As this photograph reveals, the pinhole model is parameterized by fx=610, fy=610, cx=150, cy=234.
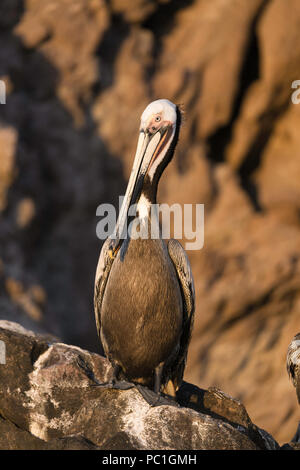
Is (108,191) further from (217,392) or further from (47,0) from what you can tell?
(217,392)

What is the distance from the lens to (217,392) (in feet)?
14.0

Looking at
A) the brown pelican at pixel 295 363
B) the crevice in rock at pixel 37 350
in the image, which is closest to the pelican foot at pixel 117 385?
the crevice in rock at pixel 37 350

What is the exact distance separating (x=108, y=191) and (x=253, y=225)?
7.42ft

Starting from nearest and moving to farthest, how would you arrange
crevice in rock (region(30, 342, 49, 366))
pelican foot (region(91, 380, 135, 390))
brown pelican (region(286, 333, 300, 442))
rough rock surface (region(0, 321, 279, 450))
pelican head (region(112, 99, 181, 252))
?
rough rock surface (region(0, 321, 279, 450)) < pelican foot (region(91, 380, 135, 390)) < crevice in rock (region(30, 342, 49, 366)) < pelican head (region(112, 99, 181, 252)) < brown pelican (region(286, 333, 300, 442))

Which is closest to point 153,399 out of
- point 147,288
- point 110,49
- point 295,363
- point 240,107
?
point 147,288

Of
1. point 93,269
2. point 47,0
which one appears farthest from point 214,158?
point 47,0

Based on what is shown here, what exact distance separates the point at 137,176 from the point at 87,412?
158cm

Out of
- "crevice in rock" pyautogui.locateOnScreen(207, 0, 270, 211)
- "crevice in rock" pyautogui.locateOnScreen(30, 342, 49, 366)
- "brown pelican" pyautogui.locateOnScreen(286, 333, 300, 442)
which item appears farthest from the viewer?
"crevice in rock" pyautogui.locateOnScreen(207, 0, 270, 211)

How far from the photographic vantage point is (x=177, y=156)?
8.95 meters

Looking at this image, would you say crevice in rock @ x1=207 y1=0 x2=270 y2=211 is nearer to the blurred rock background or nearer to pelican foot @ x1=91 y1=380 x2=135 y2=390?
the blurred rock background

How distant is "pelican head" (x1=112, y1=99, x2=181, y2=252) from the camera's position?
4.16 m

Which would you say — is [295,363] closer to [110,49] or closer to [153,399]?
[153,399]

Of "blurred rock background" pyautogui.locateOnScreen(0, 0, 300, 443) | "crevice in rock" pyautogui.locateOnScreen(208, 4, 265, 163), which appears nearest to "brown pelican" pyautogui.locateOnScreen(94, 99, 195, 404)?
"blurred rock background" pyautogui.locateOnScreen(0, 0, 300, 443)

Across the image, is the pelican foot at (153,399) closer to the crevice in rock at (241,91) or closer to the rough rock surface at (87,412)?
the rough rock surface at (87,412)
